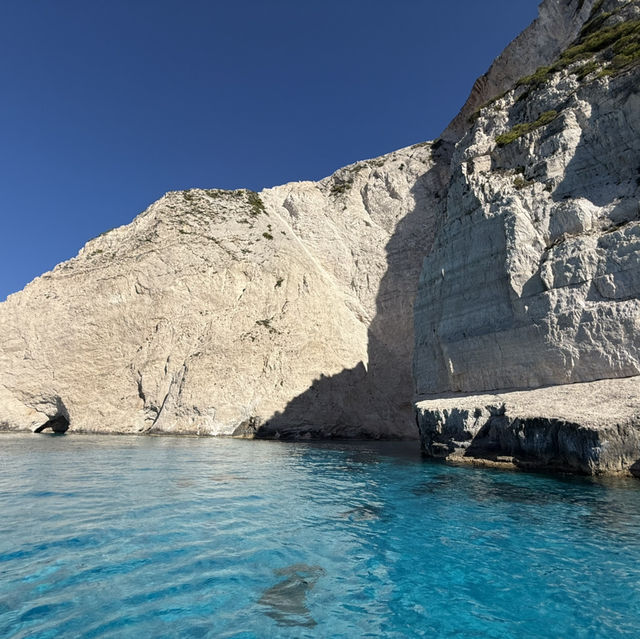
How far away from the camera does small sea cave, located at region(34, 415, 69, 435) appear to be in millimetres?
36281

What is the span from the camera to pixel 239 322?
36.5 m

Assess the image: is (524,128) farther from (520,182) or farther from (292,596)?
(292,596)

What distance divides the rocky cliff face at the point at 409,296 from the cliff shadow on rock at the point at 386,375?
16 centimetres

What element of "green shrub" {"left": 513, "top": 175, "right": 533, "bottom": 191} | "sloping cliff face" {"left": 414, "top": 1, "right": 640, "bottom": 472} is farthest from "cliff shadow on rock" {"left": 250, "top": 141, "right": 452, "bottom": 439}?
"green shrub" {"left": 513, "top": 175, "right": 533, "bottom": 191}

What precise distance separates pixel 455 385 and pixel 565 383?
5572 millimetres

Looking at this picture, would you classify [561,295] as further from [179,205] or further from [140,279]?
[179,205]

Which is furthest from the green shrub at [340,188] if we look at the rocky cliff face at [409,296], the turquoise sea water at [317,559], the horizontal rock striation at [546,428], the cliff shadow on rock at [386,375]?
the turquoise sea water at [317,559]

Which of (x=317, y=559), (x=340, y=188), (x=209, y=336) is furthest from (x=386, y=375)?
(x=317, y=559)

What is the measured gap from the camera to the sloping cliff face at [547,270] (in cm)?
1435

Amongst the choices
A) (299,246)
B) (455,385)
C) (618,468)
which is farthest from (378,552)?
(299,246)

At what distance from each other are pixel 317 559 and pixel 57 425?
39.6 metres

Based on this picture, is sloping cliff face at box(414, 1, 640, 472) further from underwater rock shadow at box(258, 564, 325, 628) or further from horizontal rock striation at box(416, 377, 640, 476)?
underwater rock shadow at box(258, 564, 325, 628)

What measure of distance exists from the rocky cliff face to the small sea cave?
92cm

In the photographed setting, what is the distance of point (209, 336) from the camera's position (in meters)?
35.4
